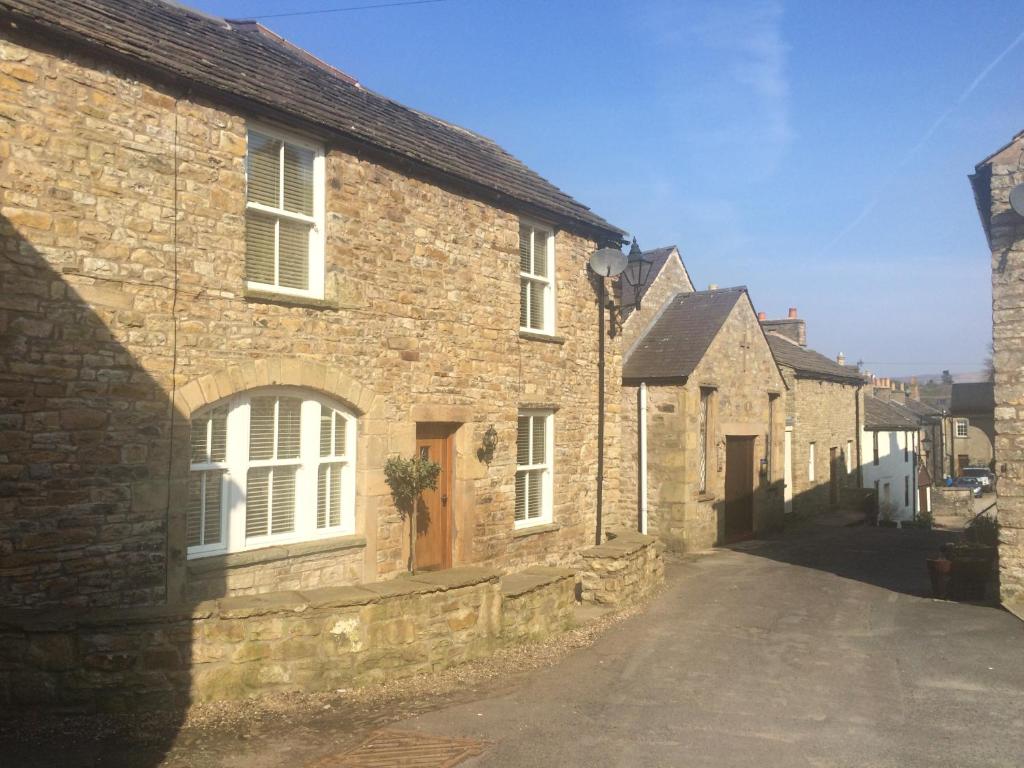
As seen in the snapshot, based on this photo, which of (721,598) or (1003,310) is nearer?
(1003,310)

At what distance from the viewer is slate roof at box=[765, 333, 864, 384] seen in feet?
72.0

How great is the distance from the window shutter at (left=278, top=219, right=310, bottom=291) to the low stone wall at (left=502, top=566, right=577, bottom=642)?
4.14m

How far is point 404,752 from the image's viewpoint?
5.36 m

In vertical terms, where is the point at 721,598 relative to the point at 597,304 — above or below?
below

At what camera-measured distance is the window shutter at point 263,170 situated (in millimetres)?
8258

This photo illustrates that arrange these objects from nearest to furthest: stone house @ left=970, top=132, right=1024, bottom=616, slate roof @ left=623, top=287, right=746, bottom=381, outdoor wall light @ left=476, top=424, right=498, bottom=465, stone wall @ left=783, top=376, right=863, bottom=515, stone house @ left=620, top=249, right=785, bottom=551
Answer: stone house @ left=970, top=132, right=1024, bottom=616 < outdoor wall light @ left=476, top=424, right=498, bottom=465 < stone house @ left=620, top=249, right=785, bottom=551 < slate roof @ left=623, top=287, right=746, bottom=381 < stone wall @ left=783, top=376, right=863, bottom=515

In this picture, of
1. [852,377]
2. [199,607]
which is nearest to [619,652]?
[199,607]

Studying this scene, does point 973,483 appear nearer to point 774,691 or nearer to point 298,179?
point 774,691

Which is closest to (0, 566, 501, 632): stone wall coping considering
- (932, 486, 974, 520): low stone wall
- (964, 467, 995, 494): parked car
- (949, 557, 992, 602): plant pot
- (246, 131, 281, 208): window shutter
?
(246, 131, 281, 208): window shutter

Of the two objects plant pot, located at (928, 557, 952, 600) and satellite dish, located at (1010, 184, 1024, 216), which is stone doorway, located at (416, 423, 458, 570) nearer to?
plant pot, located at (928, 557, 952, 600)

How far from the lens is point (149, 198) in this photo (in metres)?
7.24

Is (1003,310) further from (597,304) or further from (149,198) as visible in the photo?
(149,198)

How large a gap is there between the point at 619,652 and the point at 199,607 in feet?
14.7

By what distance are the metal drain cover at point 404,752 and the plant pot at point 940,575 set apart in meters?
8.39
